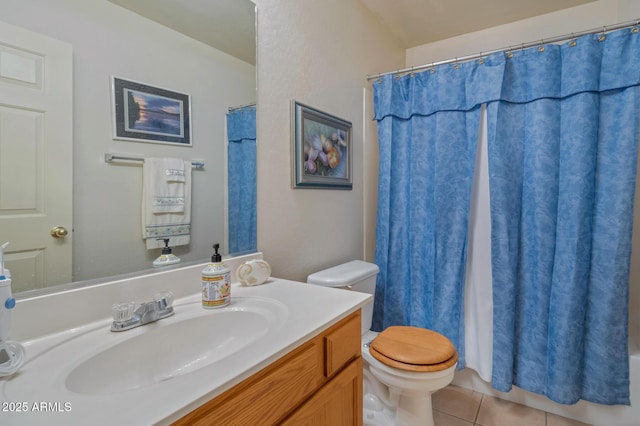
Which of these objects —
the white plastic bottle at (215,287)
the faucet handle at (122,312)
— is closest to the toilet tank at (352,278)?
the white plastic bottle at (215,287)

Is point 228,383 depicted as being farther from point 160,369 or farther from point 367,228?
point 367,228

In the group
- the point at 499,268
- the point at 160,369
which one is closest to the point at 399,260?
the point at 499,268

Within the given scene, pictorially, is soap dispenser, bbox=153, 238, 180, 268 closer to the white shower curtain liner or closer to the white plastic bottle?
the white plastic bottle

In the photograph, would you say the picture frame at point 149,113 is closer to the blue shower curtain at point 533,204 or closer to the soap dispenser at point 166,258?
the soap dispenser at point 166,258

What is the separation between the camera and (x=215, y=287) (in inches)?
36.9

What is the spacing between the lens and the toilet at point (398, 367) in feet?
4.16

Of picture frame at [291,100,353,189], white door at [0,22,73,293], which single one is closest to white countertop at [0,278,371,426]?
white door at [0,22,73,293]

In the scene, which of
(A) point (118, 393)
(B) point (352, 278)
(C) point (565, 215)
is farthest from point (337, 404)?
(C) point (565, 215)

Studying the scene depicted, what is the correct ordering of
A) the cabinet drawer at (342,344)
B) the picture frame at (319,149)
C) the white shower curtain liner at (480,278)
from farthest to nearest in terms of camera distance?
the white shower curtain liner at (480,278)
the picture frame at (319,149)
the cabinet drawer at (342,344)

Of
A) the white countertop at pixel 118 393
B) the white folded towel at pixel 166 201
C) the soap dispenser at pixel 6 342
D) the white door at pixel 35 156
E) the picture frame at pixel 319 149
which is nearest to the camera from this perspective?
the white countertop at pixel 118 393

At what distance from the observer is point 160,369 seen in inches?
30.5

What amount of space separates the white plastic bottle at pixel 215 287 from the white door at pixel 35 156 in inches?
13.0

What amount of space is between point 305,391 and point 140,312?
1.53ft

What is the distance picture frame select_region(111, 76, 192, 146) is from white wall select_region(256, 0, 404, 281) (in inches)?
13.3
